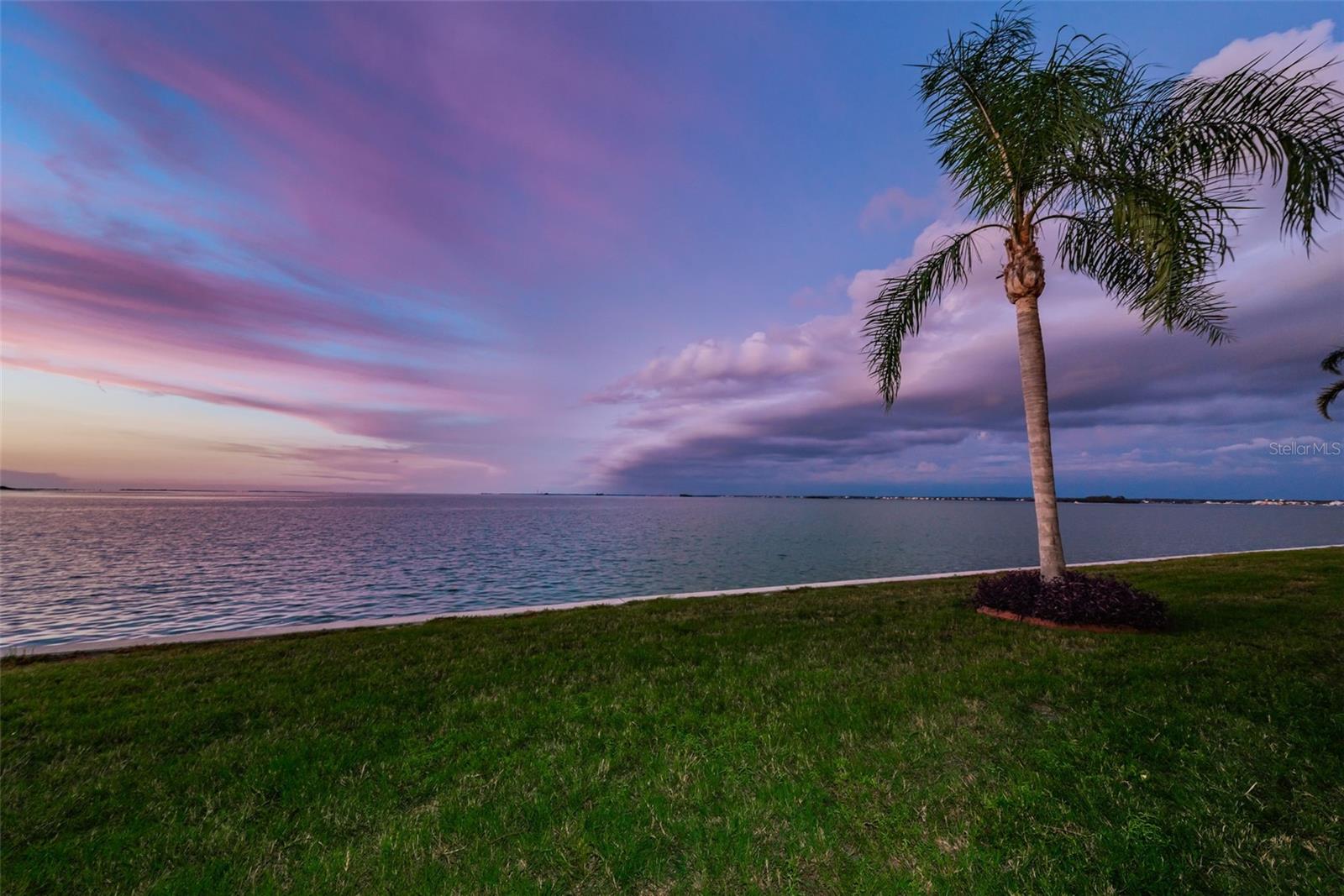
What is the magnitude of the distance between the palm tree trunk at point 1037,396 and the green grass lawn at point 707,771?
2926 mm

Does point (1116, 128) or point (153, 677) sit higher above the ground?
point (1116, 128)

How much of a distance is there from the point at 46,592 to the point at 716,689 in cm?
3182

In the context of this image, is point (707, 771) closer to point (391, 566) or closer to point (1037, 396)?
point (1037, 396)

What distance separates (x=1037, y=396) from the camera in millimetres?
11164

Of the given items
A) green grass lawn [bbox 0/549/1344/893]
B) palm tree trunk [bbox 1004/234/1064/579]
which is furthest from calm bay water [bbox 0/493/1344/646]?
palm tree trunk [bbox 1004/234/1064/579]

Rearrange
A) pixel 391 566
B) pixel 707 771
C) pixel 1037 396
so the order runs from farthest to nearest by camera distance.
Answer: pixel 391 566, pixel 1037 396, pixel 707 771

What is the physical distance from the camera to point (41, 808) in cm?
466

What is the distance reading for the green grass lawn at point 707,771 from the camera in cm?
369

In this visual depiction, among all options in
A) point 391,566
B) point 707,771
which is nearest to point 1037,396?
point 707,771

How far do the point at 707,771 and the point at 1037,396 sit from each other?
1074cm

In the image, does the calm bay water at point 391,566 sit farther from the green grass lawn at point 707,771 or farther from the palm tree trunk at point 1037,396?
the palm tree trunk at point 1037,396

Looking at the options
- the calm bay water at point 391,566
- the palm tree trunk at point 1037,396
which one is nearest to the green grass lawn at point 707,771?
the palm tree trunk at point 1037,396

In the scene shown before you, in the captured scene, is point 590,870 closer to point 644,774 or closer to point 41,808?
point 644,774

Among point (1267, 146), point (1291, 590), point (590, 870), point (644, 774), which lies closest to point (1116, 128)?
point (1267, 146)
